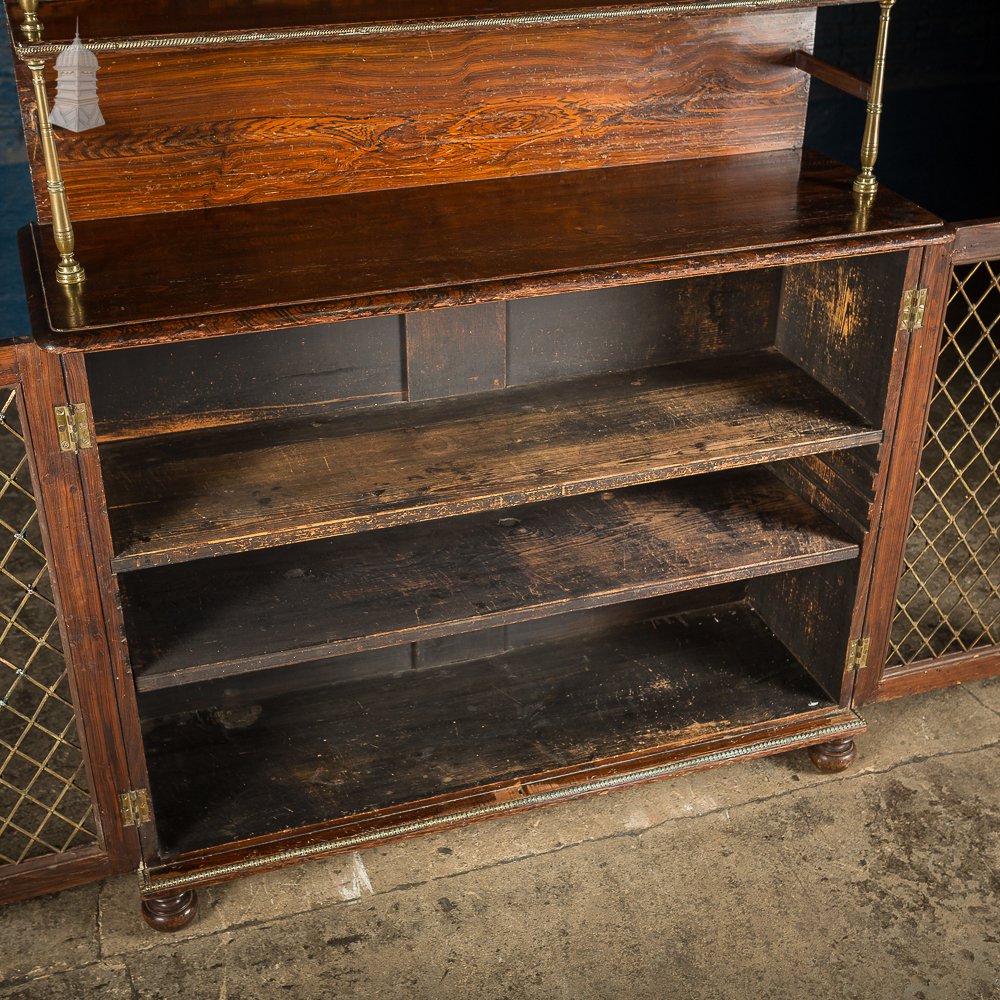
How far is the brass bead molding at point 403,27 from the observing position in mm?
1991

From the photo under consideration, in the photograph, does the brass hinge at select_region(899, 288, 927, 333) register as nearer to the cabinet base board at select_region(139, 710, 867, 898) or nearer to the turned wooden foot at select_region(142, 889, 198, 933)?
the cabinet base board at select_region(139, 710, 867, 898)

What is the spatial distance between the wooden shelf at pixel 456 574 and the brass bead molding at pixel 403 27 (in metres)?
1.10

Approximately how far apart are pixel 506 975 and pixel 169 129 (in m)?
1.82

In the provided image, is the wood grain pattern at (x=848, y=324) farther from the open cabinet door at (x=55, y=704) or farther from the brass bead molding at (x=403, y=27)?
the open cabinet door at (x=55, y=704)

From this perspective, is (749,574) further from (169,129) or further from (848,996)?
(169,129)

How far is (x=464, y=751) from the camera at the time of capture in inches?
114

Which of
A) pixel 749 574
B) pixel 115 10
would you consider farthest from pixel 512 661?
pixel 115 10

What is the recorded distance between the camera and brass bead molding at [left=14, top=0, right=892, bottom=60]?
1.99m

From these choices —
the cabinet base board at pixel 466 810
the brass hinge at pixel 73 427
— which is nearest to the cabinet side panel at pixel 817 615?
the cabinet base board at pixel 466 810

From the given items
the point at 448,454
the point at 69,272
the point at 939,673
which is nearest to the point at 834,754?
the point at 939,673

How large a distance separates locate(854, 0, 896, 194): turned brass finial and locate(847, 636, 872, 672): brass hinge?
1.04m

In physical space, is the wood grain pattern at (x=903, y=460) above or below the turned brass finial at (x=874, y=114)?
below

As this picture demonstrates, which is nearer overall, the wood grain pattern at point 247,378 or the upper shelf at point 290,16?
the upper shelf at point 290,16

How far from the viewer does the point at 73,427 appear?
6.99 feet
